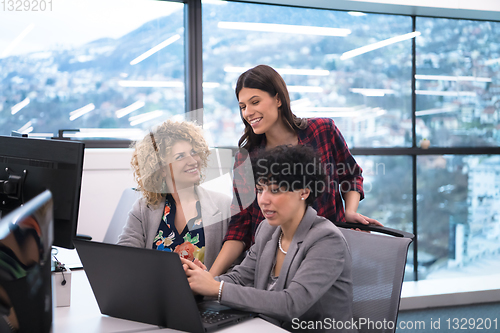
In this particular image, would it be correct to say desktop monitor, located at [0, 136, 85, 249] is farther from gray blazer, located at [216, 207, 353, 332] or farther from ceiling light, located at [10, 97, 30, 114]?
ceiling light, located at [10, 97, 30, 114]

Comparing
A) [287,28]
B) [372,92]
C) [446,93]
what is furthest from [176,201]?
[446,93]

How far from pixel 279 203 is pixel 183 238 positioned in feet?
1.79

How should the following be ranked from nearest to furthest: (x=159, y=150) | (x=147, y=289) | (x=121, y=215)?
1. (x=147, y=289)
2. (x=159, y=150)
3. (x=121, y=215)

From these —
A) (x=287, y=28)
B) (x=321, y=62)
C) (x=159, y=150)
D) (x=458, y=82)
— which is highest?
(x=287, y=28)

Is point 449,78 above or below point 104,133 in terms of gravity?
above

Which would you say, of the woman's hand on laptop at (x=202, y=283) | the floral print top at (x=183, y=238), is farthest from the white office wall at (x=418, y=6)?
the woman's hand on laptop at (x=202, y=283)

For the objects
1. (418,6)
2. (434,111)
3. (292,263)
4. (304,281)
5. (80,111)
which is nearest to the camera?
(304,281)

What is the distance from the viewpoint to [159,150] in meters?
1.66

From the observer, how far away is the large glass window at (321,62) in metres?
3.21

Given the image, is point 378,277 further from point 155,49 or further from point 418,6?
point 418,6

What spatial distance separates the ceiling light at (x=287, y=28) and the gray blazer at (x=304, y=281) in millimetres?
2255

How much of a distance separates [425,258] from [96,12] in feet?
11.0

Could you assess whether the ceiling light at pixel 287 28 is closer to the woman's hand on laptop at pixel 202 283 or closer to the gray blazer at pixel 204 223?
the gray blazer at pixel 204 223

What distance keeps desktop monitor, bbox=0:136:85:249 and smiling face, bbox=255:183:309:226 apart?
58 centimetres
